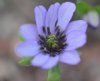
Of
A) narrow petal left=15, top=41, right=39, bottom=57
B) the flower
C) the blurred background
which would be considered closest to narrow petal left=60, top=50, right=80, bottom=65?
the flower

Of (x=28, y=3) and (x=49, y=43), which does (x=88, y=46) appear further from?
(x=49, y=43)

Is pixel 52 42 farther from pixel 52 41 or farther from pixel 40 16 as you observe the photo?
pixel 40 16

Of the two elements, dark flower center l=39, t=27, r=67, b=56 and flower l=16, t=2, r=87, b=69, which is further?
dark flower center l=39, t=27, r=67, b=56

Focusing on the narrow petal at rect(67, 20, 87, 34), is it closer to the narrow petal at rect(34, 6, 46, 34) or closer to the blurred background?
the narrow petal at rect(34, 6, 46, 34)

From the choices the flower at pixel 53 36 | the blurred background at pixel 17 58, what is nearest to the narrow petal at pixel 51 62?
the flower at pixel 53 36

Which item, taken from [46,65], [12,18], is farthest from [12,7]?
[46,65]
